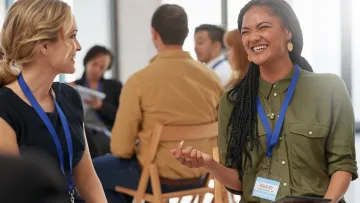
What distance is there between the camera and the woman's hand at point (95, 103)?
5.43 metres

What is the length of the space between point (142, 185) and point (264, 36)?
1453mm

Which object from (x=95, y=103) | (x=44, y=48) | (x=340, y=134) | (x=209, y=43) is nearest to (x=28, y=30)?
(x=44, y=48)

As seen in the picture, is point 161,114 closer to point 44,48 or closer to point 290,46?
point 290,46

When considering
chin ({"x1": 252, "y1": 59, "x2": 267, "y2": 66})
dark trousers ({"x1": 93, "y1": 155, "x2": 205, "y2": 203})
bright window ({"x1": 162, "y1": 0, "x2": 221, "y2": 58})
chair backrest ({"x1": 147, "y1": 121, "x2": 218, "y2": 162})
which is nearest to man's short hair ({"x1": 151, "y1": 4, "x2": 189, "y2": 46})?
chair backrest ({"x1": 147, "y1": 121, "x2": 218, "y2": 162})

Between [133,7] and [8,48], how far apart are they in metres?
8.17

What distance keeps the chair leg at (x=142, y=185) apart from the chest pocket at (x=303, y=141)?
136cm

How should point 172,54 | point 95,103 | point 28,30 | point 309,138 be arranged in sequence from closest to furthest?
point 28,30 → point 309,138 → point 172,54 → point 95,103

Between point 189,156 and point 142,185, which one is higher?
point 189,156

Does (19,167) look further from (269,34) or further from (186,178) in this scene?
(186,178)

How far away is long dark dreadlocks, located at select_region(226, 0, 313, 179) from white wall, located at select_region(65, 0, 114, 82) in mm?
8111

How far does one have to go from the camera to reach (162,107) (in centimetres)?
347

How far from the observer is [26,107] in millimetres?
2008

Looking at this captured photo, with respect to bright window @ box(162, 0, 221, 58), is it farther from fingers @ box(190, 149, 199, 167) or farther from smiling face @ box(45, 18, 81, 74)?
fingers @ box(190, 149, 199, 167)

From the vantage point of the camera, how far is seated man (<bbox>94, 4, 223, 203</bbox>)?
3.46 m
